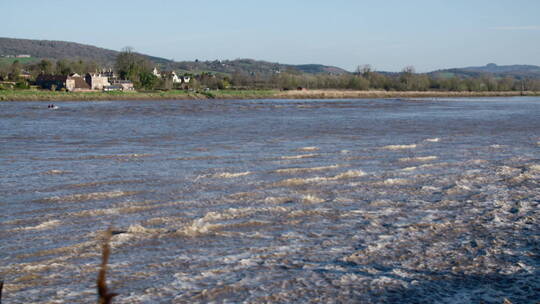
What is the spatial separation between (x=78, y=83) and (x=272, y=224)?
102 meters

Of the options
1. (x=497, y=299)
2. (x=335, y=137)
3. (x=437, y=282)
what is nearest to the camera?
(x=497, y=299)


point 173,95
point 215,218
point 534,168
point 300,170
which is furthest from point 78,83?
point 215,218

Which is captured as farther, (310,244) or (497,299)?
(310,244)

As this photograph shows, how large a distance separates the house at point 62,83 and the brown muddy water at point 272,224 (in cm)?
8544

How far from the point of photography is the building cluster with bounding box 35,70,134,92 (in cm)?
10382

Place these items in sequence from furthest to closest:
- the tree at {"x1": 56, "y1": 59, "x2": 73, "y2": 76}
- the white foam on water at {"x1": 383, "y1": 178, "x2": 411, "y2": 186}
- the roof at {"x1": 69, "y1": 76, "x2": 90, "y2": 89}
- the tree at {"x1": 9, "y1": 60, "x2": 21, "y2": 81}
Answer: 1. the tree at {"x1": 56, "y1": 59, "x2": 73, "y2": 76}
2. the tree at {"x1": 9, "y1": 60, "x2": 21, "y2": 81}
3. the roof at {"x1": 69, "y1": 76, "x2": 90, "y2": 89}
4. the white foam on water at {"x1": 383, "y1": 178, "x2": 411, "y2": 186}

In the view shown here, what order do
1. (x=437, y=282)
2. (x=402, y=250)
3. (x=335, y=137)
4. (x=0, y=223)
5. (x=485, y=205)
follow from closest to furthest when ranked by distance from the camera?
1. (x=437, y=282)
2. (x=402, y=250)
3. (x=0, y=223)
4. (x=485, y=205)
5. (x=335, y=137)

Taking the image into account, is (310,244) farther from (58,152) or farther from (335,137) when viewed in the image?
(335,137)

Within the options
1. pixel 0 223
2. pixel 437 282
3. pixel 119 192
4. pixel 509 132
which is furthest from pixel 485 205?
pixel 509 132

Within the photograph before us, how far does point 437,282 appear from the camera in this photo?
816cm

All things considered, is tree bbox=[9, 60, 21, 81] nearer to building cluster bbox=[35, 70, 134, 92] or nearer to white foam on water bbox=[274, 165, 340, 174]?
building cluster bbox=[35, 70, 134, 92]

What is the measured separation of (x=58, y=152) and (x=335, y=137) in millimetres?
12528

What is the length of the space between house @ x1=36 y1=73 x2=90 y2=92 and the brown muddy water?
85442 millimetres

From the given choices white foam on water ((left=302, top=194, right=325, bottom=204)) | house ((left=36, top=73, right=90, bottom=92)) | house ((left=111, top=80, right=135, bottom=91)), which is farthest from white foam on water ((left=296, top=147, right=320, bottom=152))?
house ((left=111, top=80, right=135, bottom=91))
